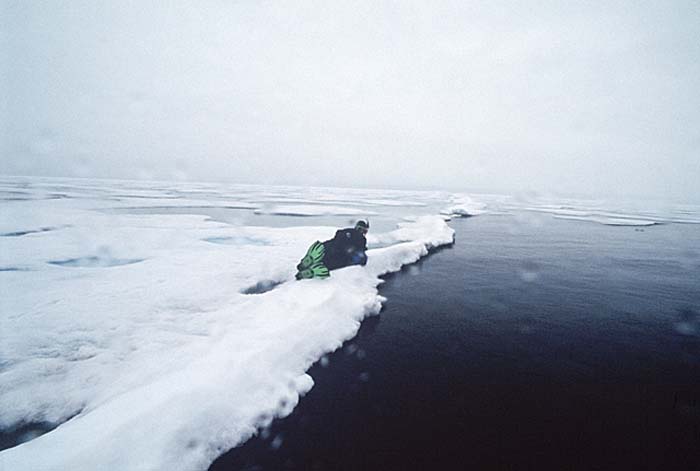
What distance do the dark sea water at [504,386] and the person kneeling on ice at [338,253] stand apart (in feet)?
3.97

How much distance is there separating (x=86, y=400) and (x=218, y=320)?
7.09 feet

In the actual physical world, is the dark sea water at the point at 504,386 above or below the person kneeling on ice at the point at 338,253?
below

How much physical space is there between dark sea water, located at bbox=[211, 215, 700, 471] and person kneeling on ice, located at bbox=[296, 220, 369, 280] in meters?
1.21

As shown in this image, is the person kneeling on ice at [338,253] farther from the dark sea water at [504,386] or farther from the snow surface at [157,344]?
the dark sea water at [504,386]

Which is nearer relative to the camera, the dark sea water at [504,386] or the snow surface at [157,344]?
the snow surface at [157,344]

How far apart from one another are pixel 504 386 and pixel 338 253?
489 cm

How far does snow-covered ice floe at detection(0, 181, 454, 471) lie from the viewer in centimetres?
315

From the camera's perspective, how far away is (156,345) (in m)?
4.92

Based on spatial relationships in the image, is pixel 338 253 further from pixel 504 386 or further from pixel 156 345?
pixel 504 386

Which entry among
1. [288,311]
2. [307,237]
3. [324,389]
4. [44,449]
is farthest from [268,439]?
[307,237]

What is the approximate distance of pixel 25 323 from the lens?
5488mm

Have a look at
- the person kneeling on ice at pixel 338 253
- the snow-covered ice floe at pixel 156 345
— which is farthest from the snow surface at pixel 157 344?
the person kneeling on ice at pixel 338 253

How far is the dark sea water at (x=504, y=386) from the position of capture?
3.46 metres

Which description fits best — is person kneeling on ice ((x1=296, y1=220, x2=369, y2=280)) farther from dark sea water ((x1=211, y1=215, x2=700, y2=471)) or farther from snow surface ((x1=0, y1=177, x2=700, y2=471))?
dark sea water ((x1=211, y1=215, x2=700, y2=471))
